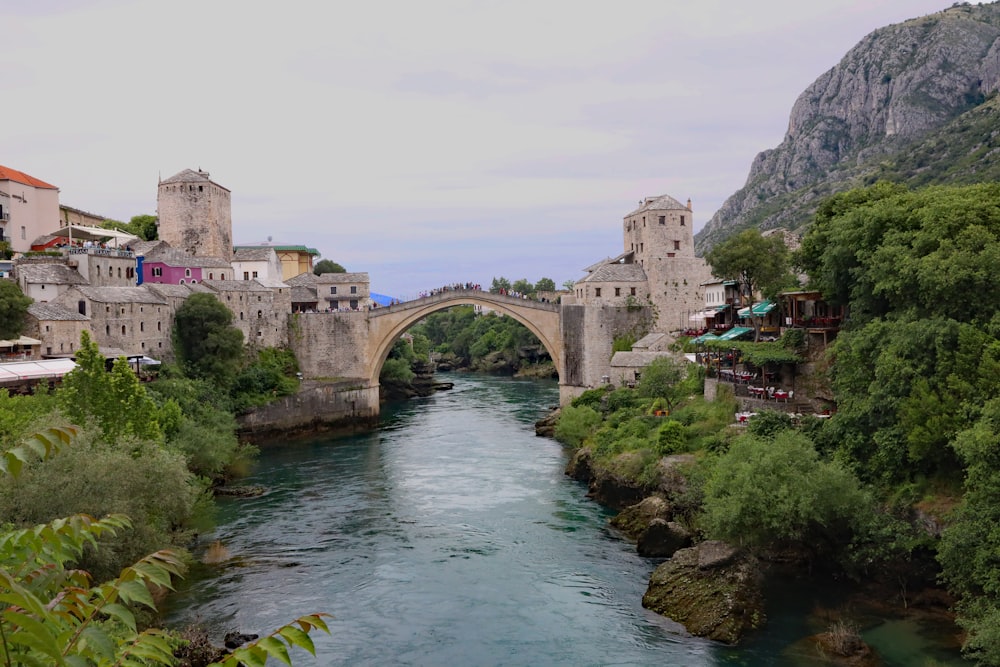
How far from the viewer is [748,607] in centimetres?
1992

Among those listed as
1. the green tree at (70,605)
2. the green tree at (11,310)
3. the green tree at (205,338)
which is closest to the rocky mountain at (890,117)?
the green tree at (205,338)

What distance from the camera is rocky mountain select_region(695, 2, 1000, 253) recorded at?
82.8 m

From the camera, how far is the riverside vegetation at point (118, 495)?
5.12 metres

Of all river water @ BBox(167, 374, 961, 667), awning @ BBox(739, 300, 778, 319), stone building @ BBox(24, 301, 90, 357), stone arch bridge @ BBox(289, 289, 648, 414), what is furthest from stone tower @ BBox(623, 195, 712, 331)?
stone building @ BBox(24, 301, 90, 357)

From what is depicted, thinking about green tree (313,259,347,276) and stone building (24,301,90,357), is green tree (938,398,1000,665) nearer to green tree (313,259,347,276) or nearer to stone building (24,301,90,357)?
stone building (24,301,90,357)

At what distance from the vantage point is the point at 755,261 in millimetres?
40688

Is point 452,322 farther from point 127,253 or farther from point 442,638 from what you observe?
point 442,638

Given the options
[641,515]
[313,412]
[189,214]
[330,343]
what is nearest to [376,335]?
[330,343]

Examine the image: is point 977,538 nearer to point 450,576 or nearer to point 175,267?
point 450,576

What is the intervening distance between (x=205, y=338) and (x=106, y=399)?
19.4m

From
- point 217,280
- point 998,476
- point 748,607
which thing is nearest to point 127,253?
point 217,280

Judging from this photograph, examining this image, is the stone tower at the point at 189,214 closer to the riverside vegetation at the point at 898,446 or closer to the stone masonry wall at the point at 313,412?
the stone masonry wall at the point at 313,412

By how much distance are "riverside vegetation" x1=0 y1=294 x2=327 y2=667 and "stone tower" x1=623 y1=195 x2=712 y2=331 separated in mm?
22473

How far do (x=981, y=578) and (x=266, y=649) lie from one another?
55.0 ft
